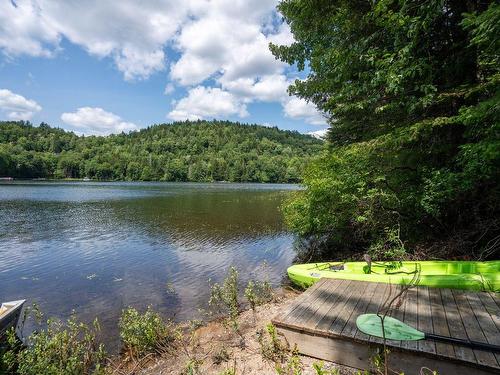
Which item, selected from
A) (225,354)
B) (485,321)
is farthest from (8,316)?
(485,321)

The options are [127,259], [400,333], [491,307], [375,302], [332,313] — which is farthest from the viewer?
[127,259]

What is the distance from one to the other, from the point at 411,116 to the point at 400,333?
6.18m

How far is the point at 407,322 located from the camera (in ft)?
14.1

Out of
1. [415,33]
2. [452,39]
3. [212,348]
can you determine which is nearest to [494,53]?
[415,33]

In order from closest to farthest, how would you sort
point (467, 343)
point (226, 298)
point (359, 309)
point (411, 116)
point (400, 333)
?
point (467, 343) → point (400, 333) → point (359, 309) → point (226, 298) → point (411, 116)

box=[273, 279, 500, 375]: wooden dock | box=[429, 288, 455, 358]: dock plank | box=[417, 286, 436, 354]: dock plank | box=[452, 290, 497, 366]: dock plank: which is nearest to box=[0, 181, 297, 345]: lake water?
box=[273, 279, 500, 375]: wooden dock

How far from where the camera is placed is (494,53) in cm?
Result: 545

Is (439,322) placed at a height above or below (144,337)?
above

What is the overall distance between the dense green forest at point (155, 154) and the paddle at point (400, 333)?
8930 centimetres

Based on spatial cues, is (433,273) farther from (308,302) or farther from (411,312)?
(308,302)

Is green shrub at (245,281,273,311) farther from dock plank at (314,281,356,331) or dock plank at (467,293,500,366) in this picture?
dock plank at (467,293,500,366)

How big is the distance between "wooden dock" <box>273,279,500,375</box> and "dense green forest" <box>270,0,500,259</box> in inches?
99.3

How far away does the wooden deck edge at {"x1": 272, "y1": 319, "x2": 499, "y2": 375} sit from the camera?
345 centimetres

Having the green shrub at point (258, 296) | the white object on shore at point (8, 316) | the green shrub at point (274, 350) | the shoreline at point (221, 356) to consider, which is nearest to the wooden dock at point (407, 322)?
the green shrub at point (274, 350)
